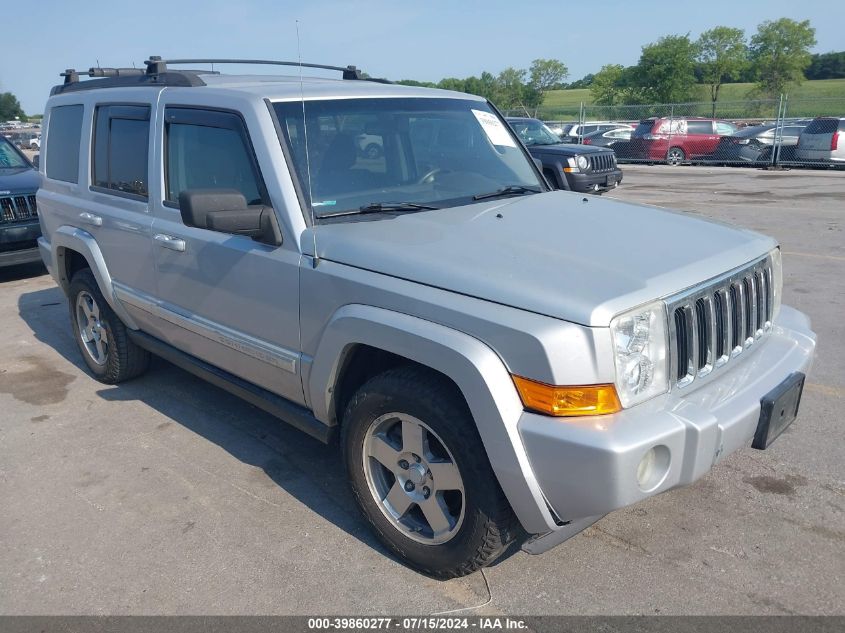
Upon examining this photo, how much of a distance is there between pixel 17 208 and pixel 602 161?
882 cm

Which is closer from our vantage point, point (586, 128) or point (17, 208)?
point (17, 208)

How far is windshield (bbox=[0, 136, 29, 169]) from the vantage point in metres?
9.17

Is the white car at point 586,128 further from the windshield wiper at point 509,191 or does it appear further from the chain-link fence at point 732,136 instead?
the windshield wiper at point 509,191

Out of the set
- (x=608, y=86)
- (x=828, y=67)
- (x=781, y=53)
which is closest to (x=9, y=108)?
(x=608, y=86)

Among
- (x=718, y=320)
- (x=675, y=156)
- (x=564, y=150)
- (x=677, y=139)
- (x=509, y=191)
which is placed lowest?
(x=675, y=156)

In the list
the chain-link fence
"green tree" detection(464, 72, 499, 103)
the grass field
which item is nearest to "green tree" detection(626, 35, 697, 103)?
the grass field

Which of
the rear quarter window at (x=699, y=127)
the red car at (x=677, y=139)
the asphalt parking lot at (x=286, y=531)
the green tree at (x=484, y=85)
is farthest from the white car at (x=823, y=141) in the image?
the green tree at (x=484, y=85)

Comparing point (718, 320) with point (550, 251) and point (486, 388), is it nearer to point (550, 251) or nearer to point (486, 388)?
point (550, 251)

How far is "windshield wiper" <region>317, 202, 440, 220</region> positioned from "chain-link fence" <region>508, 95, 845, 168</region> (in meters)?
20.3

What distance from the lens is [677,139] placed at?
24062 mm

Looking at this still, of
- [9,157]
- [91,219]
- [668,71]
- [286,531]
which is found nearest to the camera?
[286,531]

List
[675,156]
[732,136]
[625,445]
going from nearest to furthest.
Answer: [625,445], [732,136], [675,156]

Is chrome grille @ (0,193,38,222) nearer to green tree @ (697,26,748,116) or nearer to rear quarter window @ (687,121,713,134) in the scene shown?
rear quarter window @ (687,121,713,134)

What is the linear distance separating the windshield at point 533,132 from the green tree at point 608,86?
50548 millimetres
